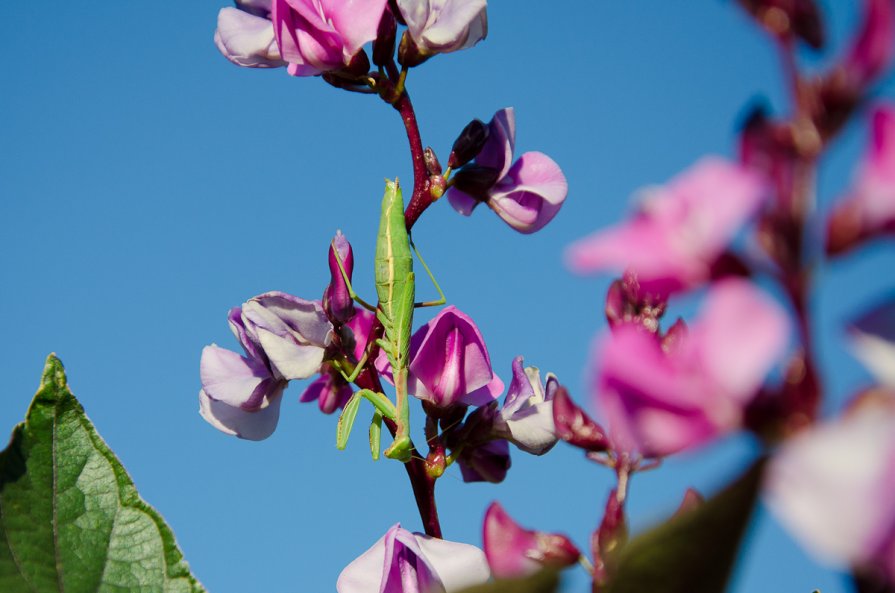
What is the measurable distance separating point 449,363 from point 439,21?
54 cm

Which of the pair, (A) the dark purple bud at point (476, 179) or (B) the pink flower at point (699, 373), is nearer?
(B) the pink flower at point (699, 373)

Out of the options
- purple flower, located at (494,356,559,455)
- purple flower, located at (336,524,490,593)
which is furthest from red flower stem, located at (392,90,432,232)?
purple flower, located at (336,524,490,593)

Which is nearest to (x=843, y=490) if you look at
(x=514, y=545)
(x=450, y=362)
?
(x=514, y=545)

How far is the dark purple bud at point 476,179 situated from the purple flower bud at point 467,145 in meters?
0.03

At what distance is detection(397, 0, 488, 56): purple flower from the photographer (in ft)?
5.16

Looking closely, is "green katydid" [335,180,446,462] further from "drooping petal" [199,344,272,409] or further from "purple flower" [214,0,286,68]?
"purple flower" [214,0,286,68]

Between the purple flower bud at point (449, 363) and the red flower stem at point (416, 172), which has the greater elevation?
the red flower stem at point (416, 172)

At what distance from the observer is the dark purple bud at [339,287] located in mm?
1559

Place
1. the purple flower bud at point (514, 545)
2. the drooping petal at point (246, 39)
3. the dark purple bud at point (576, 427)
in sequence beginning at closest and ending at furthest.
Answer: the purple flower bud at point (514, 545) → the dark purple bud at point (576, 427) → the drooping petal at point (246, 39)

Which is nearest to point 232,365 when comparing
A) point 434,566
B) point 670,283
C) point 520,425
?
point 520,425

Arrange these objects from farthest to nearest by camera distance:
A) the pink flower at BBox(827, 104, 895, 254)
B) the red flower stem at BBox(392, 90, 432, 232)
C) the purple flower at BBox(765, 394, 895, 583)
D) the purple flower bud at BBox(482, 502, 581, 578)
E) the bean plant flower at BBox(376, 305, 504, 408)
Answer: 1. the red flower stem at BBox(392, 90, 432, 232)
2. the bean plant flower at BBox(376, 305, 504, 408)
3. the purple flower bud at BBox(482, 502, 581, 578)
4. the pink flower at BBox(827, 104, 895, 254)
5. the purple flower at BBox(765, 394, 895, 583)

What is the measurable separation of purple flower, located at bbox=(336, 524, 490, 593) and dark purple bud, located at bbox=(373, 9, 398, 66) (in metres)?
0.77

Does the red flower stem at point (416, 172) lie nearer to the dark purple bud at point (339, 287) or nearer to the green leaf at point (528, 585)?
the dark purple bud at point (339, 287)

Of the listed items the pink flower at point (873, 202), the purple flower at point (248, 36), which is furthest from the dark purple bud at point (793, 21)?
the purple flower at point (248, 36)
